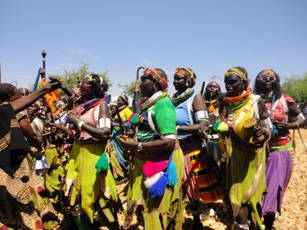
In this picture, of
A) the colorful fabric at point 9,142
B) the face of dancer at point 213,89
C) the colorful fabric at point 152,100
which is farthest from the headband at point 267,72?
the colorful fabric at point 9,142

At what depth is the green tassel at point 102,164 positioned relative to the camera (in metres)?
3.53

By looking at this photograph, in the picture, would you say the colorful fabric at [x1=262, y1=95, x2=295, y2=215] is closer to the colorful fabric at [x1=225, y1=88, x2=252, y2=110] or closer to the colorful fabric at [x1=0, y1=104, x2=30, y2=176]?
the colorful fabric at [x1=225, y1=88, x2=252, y2=110]

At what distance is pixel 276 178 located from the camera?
4.29 meters

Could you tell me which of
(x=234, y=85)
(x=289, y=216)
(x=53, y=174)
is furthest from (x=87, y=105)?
(x=289, y=216)

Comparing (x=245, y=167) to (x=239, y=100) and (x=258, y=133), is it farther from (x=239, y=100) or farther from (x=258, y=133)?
(x=239, y=100)

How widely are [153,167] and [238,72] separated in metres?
1.68

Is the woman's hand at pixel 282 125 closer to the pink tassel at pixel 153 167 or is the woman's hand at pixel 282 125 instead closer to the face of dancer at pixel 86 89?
the pink tassel at pixel 153 167

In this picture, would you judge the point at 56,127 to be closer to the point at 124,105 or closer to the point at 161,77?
the point at 161,77

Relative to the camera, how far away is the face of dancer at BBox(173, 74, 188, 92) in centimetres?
464

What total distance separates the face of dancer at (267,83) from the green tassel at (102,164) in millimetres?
2524

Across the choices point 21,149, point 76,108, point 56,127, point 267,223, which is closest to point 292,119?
point 267,223

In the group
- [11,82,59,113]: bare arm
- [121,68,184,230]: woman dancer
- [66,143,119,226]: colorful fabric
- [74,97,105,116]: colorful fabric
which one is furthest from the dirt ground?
[11,82,59,113]: bare arm

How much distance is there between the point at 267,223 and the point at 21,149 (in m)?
3.52

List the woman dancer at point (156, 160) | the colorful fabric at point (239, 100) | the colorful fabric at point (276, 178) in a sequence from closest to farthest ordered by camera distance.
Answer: the woman dancer at point (156, 160) < the colorful fabric at point (239, 100) < the colorful fabric at point (276, 178)
